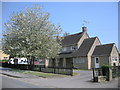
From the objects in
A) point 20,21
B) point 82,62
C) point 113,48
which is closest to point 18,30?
point 20,21

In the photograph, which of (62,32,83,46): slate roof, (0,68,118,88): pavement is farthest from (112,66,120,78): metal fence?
(62,32,83,46): slate roof

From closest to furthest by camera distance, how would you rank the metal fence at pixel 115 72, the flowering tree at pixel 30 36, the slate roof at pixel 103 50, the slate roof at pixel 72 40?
the metal fence at pixel 115 72 < the flowering tree at pixel 30 36 < the slate roof at pixel 103 50 < the slate roof at pixel 72 40

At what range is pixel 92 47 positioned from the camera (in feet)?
122

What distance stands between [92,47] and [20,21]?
16061 millimetres

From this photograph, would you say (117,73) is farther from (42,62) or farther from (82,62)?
(42,62)

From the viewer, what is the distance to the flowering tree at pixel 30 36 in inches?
1097

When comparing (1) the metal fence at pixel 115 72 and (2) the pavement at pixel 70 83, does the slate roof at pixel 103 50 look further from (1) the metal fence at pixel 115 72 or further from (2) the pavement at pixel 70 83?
(2) the pavement at pixel 70 83

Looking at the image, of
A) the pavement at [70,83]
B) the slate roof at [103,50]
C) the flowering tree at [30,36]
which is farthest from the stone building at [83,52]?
the pavement at [70,83]

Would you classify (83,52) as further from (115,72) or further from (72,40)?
(115,72)

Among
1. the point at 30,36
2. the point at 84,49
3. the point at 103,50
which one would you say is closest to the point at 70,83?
the point at 30,36

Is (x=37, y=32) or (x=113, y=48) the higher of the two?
(x=37, y=32)

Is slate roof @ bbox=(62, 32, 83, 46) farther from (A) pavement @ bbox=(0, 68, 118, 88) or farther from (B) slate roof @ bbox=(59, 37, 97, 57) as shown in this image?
(A) pavement @ bbox=(0, 68, 118, 88)

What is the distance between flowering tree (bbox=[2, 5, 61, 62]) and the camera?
27.9 m

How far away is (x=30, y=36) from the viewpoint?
1093 inches
